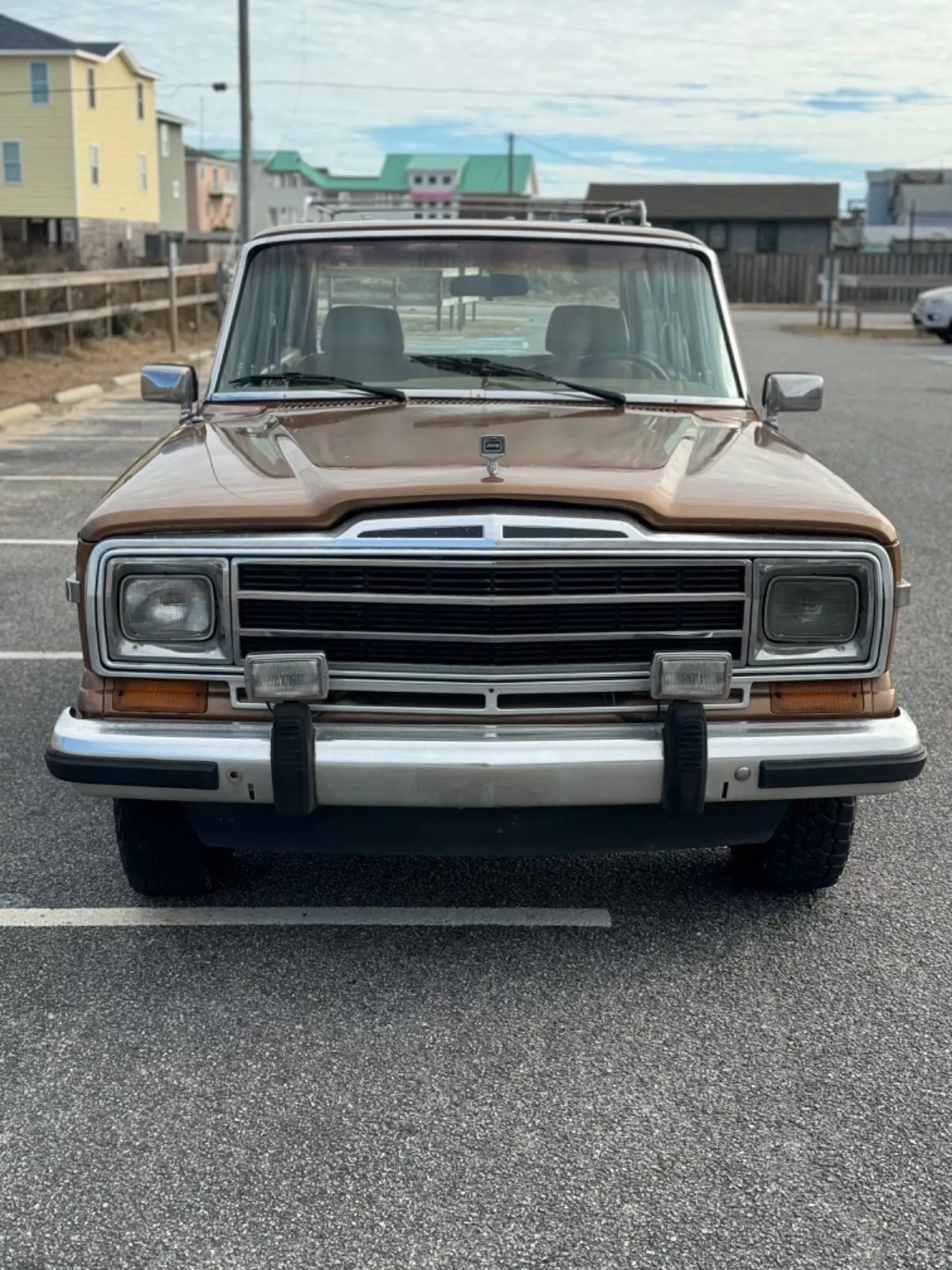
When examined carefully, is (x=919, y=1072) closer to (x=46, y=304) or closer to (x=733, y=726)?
(x=733, y=726)

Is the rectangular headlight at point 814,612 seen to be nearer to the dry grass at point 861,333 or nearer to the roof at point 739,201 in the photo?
the dry grass at point 861,333

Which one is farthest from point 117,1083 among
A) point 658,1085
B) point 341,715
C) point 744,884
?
point 744,884

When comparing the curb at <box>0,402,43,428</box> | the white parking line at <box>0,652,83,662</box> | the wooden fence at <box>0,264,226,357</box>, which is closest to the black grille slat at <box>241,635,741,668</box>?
the white parking line at <box>0,652,83,662</box>

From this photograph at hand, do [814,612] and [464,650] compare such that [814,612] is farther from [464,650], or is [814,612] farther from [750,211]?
[750,211]

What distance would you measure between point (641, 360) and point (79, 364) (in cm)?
1623

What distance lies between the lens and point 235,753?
325cm

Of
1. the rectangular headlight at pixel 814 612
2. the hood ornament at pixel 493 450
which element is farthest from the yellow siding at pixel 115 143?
the rectangular headlight at pixel 814 612

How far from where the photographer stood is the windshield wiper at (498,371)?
4383 millimetres

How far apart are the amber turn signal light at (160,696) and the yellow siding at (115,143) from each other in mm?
44904

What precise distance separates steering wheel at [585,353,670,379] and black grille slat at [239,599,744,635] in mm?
1565

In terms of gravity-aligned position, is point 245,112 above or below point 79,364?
above

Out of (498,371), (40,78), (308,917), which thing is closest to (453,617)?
(308,917)

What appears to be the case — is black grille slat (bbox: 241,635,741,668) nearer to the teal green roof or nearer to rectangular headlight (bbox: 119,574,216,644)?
rectangular headlight (bbox: 119,574,216,644)

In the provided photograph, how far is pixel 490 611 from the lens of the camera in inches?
129
